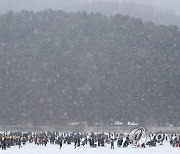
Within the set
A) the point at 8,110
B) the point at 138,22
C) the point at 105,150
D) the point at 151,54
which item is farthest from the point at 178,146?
the point at 138,22

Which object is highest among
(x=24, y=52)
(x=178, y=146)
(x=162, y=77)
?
(x=24, y=52)

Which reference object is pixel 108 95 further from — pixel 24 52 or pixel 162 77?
pixel 24 52

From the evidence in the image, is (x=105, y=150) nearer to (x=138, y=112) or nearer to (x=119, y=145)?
(x=119, y=145)

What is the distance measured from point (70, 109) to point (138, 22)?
37102 mm

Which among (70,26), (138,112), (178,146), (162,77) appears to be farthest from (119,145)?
(70,26)

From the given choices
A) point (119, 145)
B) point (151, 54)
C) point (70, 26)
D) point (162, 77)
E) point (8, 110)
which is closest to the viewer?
point (119, 145)

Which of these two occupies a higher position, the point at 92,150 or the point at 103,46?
the point at 103,46

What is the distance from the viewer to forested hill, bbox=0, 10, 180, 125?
80.9 metres

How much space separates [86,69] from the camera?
92.7m

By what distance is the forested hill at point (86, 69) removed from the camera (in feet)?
265

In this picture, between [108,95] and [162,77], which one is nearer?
[108,95]

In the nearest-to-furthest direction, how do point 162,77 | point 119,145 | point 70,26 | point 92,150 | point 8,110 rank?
point 92,150
point 119,145
point 8,110
point 162,77
point 70,26

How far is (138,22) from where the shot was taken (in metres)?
107

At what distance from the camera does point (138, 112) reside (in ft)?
264
